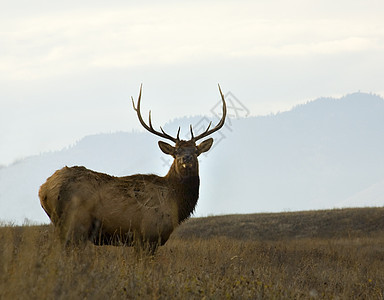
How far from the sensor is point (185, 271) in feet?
28.4

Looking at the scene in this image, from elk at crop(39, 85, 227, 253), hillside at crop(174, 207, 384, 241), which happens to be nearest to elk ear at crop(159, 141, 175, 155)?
elk at crop(39, 85, 227, 253)

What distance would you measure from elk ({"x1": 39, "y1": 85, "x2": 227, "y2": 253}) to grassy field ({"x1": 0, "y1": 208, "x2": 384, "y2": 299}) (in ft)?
0.99

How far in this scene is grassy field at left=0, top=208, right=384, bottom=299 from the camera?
6.26 m

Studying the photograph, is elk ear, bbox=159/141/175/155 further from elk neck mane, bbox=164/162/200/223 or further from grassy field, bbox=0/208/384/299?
grassy field, bbox=0/208/384/299

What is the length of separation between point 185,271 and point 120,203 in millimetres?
1820

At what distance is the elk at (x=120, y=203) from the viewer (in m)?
9.57

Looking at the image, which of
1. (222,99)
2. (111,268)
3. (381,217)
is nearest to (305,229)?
(381,217)

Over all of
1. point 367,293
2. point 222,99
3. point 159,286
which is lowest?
point 367,293

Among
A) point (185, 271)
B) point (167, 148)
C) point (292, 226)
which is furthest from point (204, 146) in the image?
point (292, 226)

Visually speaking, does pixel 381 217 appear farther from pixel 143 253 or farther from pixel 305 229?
pixel 143 253

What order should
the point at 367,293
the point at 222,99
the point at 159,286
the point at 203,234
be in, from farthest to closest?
the point at 203,234 → the point at 222,99 → the point at 367,293 → the point at 159,286

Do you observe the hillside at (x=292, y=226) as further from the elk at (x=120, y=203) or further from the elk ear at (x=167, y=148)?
the elk at (x=120, y=203)

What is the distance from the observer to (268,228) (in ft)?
79.3

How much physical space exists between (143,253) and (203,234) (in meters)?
13.7
